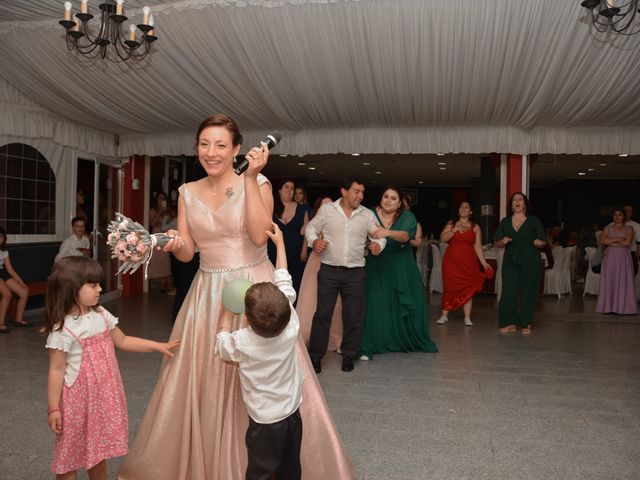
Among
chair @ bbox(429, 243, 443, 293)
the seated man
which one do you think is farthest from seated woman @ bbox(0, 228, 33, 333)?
chair @ bbox(429, 243, 443, 293)

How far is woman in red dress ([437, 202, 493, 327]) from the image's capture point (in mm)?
7129

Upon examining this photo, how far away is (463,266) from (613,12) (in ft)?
10.5

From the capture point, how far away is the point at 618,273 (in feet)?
27.6

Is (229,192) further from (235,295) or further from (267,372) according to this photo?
(267,372)

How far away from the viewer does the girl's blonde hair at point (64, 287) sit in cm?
217

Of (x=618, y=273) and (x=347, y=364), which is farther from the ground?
(x=618, y=273)

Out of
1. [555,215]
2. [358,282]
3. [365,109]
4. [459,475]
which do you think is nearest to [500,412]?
[459,475]

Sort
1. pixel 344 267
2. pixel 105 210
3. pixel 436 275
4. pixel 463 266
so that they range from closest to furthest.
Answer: pixel 344 267 < pixel 463 266 < pixel 105 210 < pixel 436 275

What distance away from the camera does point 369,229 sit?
4.97 m

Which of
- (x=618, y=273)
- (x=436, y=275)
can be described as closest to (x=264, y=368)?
(x=618, y=273)

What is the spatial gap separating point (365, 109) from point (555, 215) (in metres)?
15.6

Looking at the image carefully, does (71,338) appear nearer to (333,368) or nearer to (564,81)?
(333,368)

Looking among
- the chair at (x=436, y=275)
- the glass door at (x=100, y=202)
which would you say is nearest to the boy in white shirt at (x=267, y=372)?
the glass door at (x=100, y=202)

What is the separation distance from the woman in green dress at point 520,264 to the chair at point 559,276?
13.4 feet
